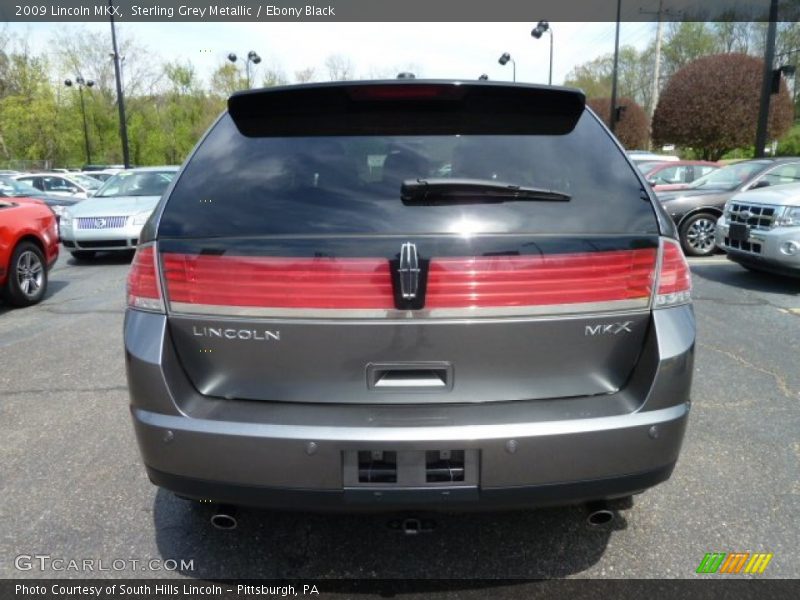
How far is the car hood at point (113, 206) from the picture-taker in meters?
9.77

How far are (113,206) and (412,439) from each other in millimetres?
9743

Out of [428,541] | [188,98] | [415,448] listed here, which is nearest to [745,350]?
[428,541]

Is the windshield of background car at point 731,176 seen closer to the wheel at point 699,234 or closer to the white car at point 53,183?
the wheel at point 699,234

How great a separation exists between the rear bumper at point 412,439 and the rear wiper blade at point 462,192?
604mm

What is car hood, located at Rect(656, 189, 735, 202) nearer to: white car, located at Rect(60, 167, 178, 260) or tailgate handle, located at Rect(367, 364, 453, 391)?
white car, located at Rect(60, 167, 178, 260)

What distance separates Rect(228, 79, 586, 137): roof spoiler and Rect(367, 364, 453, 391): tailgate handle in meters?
0.86

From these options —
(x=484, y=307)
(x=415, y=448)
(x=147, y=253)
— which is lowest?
(x=415, y=448)

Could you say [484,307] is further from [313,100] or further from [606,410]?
[313,100]

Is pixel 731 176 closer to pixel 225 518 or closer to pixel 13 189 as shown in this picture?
pixel 225 518

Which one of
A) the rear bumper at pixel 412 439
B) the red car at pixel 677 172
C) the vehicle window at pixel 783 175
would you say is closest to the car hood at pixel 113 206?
the rear bumper at pixel 412 439

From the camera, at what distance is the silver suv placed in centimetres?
693

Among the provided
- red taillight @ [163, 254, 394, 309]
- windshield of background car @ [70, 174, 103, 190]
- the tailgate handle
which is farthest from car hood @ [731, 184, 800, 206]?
windshield of background car @ [70, 174, 103, 190]

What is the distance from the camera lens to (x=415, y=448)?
181 centimetres

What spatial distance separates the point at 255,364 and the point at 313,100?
100cm
